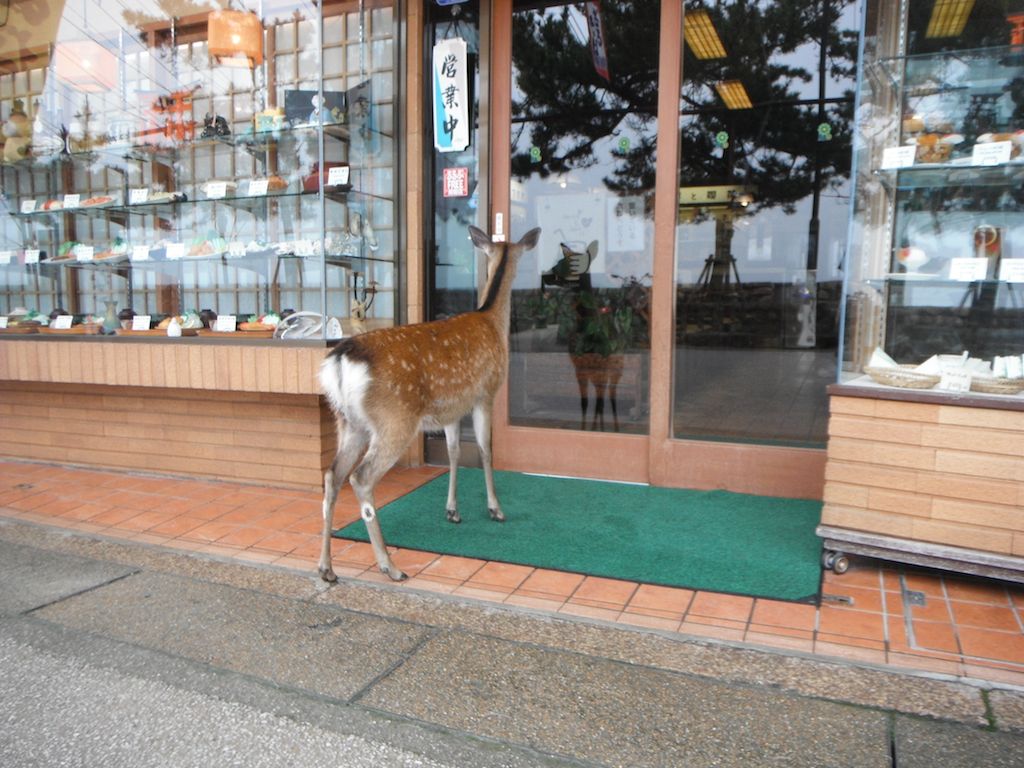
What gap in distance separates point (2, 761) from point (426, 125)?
4.44 m

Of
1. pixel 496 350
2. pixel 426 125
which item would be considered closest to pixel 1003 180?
pixel 496 350

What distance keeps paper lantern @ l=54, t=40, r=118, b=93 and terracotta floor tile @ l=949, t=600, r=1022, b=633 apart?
22.1 feet

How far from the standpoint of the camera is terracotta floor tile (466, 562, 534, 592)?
3.45m

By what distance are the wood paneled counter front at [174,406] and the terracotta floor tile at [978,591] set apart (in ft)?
11.9

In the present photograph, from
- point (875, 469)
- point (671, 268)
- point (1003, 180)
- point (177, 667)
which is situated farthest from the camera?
point (671, 268)

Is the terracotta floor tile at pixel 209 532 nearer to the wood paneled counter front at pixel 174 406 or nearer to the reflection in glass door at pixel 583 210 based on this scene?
the wood paneled counter front at pixel 174 406

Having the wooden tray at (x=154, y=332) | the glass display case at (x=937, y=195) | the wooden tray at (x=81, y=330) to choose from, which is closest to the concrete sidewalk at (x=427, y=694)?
the glass display case at (x=937, y=195)

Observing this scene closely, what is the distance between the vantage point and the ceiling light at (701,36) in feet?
16.2

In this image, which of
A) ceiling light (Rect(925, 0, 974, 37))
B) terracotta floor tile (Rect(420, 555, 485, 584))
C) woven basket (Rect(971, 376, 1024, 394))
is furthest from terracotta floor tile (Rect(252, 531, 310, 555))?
ceiling light (Rect(925, 0, 974, 37))

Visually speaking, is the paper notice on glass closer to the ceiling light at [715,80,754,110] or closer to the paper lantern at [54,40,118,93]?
the ceiling light at [715,80,754,110]

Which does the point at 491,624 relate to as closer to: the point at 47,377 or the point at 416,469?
the point at 416,469

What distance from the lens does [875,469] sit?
11.1 feet

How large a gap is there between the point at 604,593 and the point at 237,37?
4.77m

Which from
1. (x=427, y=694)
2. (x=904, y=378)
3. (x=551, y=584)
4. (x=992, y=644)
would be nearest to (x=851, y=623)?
(x=992, y=644)
